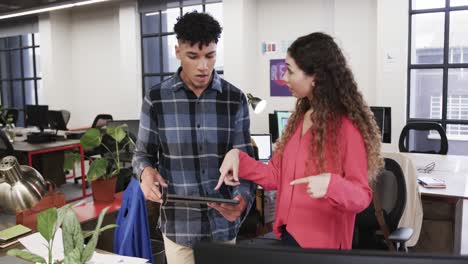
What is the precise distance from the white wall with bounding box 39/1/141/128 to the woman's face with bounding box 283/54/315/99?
6.94 metres

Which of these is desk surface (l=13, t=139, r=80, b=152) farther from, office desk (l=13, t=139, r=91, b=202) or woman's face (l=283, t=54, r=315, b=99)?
woman's face (l=283, t=54, r=315, b=99)

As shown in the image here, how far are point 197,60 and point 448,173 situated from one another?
2731 mm

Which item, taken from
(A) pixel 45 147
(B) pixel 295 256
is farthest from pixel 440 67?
(B) pixel 295 256

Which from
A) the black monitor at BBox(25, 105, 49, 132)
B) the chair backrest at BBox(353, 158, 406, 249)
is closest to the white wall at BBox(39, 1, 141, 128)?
the black monitor at BBox(25, 105, 49, 132)

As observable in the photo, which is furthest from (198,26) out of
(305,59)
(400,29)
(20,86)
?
(20,86)

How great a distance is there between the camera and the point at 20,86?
34.0ft

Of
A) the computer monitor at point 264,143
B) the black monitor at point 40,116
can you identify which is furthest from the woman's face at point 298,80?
the black monitor at point 40,116

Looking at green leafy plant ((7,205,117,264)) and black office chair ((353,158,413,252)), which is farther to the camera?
black office chair ((353,158,413,252))

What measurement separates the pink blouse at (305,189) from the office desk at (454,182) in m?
1.46

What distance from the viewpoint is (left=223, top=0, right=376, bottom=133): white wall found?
20.0 feet

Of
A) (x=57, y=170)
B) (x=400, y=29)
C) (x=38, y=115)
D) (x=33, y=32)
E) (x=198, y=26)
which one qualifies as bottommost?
(x=57, y=170)

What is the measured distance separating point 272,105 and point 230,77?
0.81 m

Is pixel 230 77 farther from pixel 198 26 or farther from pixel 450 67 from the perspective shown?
pixel 198 26

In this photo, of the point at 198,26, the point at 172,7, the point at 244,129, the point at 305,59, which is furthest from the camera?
the point at 172,7
